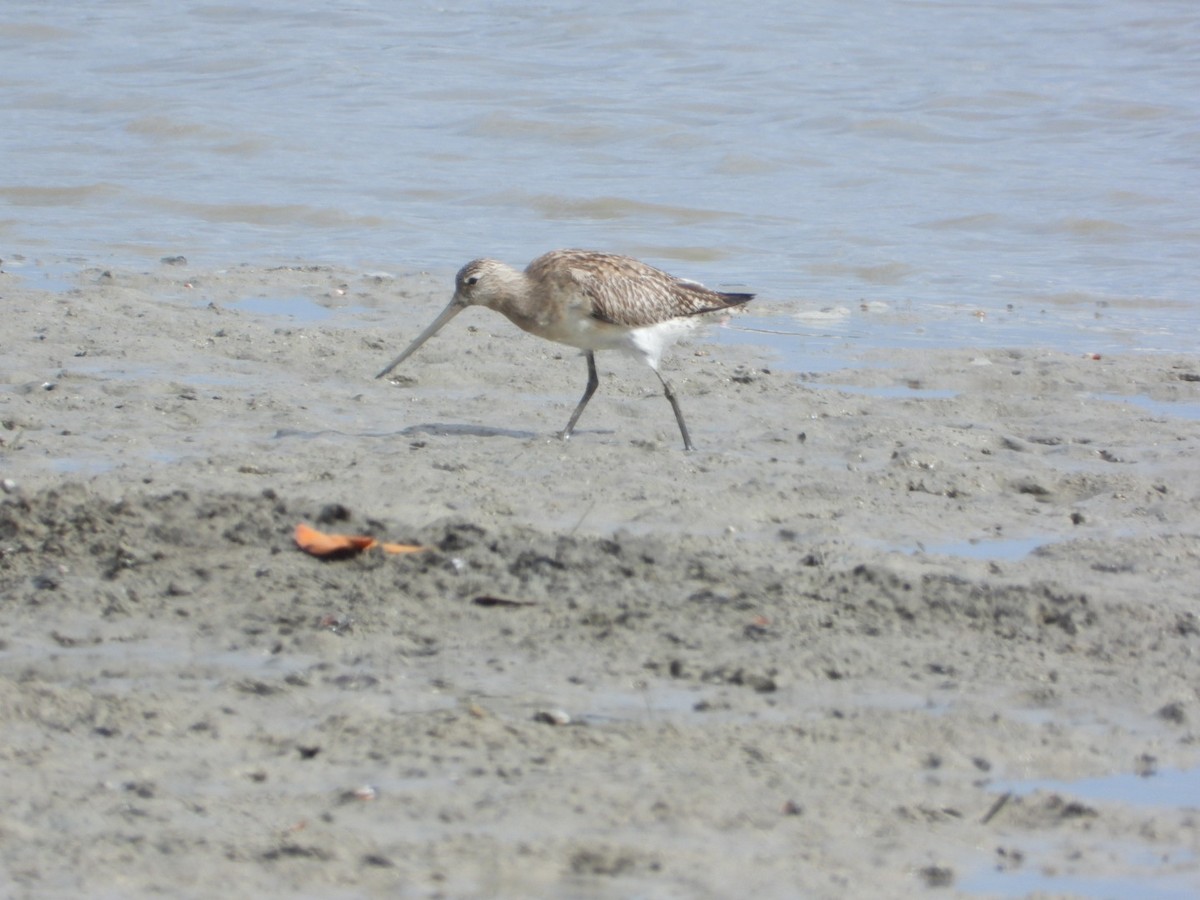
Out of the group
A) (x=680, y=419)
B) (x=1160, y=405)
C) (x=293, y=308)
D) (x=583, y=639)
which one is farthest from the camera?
(x=293, y=308)

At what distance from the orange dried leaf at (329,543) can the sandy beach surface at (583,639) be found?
5 centimetres

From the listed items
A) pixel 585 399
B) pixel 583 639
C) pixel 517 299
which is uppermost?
pixel 517 299

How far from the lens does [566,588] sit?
5277 millimetres

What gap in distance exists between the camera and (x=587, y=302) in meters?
7.81

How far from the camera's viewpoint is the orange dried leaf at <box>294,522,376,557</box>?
5406 millimetres

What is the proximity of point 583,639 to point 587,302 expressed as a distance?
126 inches

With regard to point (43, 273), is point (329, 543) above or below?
above

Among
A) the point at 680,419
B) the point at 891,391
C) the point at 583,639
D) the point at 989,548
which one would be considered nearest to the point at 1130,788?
the point at 583,639

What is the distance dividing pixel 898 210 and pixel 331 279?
17.2ft

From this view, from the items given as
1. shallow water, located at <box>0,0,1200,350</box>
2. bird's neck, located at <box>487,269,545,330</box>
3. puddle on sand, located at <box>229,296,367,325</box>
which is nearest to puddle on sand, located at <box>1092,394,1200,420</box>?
shallow water, located at <box>0,0,1200,350</box>

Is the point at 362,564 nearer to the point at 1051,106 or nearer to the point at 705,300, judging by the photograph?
the point at 705,300

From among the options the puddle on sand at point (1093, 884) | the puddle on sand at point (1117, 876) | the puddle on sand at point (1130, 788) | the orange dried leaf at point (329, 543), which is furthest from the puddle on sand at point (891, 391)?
the puddle on sand at point (1093, 884)

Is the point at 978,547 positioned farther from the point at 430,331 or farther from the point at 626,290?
the point at 430,331

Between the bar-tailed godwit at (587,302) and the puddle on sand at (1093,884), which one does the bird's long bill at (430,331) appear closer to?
the bar-tailed godwit at (587,302)
